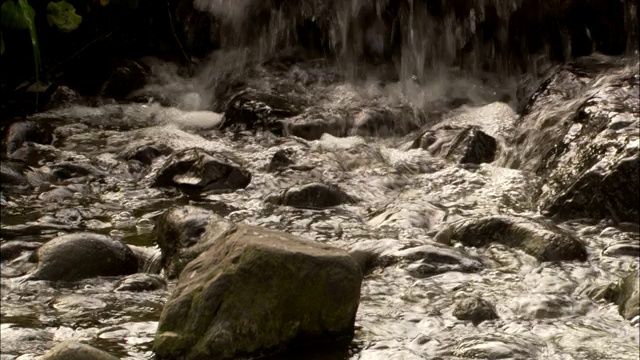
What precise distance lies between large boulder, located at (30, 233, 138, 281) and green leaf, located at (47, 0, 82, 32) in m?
2.58

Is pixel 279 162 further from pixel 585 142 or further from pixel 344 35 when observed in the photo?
pixel 344 35

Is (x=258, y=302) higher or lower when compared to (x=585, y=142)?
lower

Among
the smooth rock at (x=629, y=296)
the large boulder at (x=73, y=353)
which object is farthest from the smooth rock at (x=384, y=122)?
the large boulder at (x=73, y=353)

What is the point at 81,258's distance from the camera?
3707 millimetres

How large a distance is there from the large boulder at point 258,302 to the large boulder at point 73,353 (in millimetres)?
317

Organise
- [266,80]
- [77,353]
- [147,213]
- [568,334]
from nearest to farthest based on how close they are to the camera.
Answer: [77,353] → [568,334] → [147,213] → [266,80]

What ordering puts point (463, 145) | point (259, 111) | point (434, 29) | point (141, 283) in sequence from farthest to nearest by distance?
point (434, 29), point (259, 111), point (463, 145), point (141, 283)

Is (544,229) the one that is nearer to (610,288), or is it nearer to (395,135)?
(610,288)

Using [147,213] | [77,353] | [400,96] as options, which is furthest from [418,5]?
[77,353]

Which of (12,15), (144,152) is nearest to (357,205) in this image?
(144,152)

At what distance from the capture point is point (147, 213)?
4715mm

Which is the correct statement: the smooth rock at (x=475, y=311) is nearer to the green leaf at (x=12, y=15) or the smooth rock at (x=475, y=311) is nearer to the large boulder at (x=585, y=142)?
the large boulder at (x=585, y=142)

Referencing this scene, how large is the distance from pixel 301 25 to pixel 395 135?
6.73 ft

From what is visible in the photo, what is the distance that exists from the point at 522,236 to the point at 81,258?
70.2 inches
